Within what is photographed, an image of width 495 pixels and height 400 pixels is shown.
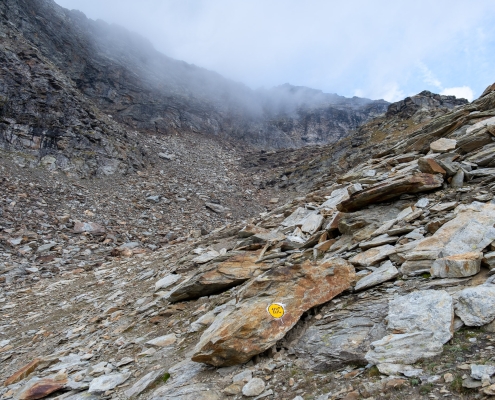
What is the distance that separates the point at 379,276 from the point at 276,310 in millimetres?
1867

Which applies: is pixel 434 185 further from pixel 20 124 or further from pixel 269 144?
pixel 269 144

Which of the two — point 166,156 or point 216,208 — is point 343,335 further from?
point 166,156

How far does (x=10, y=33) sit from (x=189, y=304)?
3825 centimetres

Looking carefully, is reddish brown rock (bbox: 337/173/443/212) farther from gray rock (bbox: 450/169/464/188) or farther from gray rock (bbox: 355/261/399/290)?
gray rock (bbox: 355/261/399/290)

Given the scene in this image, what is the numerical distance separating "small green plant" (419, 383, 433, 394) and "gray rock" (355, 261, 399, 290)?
2205 millimetres

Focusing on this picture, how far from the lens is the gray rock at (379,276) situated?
5.01 meters

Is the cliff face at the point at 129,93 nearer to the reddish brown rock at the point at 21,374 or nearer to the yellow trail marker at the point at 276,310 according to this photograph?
the reddish brown rock at the point at 21,374

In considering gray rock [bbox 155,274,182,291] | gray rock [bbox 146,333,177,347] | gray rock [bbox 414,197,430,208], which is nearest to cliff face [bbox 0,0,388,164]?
gray rock [bbox 155,274,182,291]

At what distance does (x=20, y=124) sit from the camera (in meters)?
25.1

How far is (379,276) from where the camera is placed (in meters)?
5.11

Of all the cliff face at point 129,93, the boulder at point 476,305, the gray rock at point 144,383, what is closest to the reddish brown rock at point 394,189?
the boulder at point 476,305

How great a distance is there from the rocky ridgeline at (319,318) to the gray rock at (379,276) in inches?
1.0

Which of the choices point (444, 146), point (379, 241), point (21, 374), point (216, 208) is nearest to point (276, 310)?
point (379, 241)

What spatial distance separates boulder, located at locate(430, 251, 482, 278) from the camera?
4.33 metres
